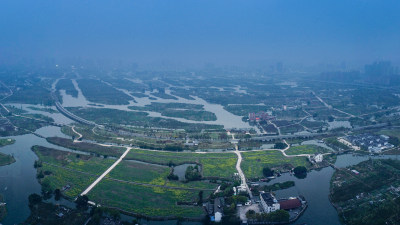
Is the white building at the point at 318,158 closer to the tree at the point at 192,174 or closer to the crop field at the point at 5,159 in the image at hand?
the tree at the point at 192,174

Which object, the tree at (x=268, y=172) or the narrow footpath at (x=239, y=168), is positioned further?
the tree at (x=268, y=172)

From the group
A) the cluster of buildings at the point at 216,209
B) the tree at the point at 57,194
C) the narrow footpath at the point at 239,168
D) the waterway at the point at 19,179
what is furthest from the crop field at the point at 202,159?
the waterway at the point at 19,179

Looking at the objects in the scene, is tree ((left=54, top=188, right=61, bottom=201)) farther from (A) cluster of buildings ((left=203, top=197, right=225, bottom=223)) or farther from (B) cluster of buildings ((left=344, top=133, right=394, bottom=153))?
(B) cluster of buildings ((left=344, top=133, right=394, bottom=153))

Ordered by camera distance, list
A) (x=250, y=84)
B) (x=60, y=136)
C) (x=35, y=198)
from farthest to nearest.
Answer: (x=250, y=84)
(x=60, y=136)
(x=35, y=198)

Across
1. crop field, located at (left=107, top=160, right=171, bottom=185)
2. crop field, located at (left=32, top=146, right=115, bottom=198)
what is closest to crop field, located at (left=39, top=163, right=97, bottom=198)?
crop field, located at (left=32, top=146, right=115, bottom=198)

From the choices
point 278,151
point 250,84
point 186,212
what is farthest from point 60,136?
point 250,84

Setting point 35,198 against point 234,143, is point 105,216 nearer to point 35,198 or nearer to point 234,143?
point 35,198

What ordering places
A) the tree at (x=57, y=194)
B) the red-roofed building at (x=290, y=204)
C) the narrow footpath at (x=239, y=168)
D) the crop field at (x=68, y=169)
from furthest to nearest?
the crop field at (x=68, y=169) < the narrow footpath at (x=239, y=168) < the tree at (x=57, y=194) < the red-roofed building at (x=290, y=204)
